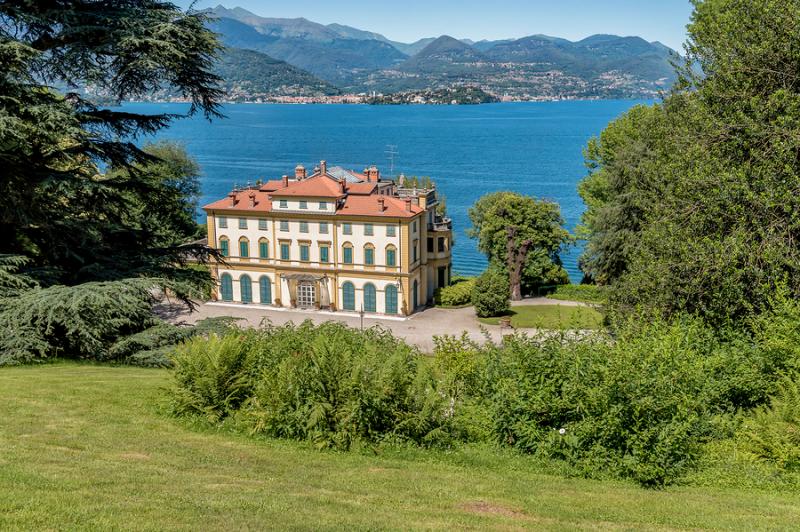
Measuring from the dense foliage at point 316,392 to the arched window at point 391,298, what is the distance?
24907 mm

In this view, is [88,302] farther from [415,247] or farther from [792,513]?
[415,247]

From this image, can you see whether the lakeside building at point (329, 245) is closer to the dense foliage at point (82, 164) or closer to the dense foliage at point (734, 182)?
the dense foliage at point (734, 182)

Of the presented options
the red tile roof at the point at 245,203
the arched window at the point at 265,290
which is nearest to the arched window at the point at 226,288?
the arched window at the point at 265,290

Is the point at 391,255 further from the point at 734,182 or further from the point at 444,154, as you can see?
the point at 444,154

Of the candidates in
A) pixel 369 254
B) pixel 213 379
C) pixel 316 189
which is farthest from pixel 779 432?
pixel 316 189

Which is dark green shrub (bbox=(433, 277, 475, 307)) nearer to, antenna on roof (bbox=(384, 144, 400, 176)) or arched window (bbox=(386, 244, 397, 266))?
arched window (bbox=(386, 244, 397, 266))

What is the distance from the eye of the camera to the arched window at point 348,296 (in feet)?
118

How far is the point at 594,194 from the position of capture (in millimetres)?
39000

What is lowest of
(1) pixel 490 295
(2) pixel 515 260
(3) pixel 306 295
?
(3) pixel 306 295

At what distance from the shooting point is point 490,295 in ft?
111

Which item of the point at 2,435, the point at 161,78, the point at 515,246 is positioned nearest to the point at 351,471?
the point at 2,435

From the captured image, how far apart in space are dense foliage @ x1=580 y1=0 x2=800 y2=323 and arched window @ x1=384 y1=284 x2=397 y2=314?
1844 cm

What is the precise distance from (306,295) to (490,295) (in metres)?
9.34

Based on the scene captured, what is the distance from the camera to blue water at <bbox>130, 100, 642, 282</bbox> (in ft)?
255
